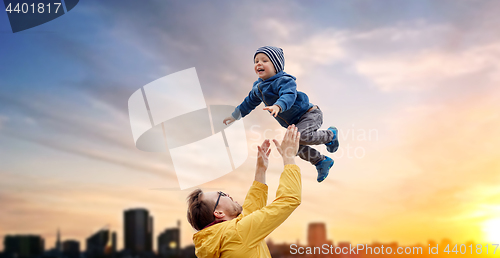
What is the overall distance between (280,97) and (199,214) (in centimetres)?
163

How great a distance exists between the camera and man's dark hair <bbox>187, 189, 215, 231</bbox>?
438 cm

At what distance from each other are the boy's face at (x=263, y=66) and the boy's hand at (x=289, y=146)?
92cm

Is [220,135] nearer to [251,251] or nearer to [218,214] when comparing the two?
[218,214]

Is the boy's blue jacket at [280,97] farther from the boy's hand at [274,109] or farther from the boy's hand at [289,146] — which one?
the boy's hand at [289,146]

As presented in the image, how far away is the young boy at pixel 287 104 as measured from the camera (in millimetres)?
4952

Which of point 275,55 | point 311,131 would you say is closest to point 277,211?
point 311,131

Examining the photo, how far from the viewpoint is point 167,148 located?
657 centimetres

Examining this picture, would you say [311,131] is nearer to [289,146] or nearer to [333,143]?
[333,143]

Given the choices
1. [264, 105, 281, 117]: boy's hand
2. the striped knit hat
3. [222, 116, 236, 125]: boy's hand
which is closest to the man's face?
[264, 105, 281, 117]: boy's hand

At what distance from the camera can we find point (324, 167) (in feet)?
18.5

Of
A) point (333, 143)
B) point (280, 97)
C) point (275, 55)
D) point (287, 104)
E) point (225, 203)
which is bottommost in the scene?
point (225, 203)

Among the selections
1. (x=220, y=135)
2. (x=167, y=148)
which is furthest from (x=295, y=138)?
(x=167, y=148)

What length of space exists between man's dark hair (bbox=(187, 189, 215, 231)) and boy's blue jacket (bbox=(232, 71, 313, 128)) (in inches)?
55.7

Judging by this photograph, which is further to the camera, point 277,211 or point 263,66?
point 263,66
